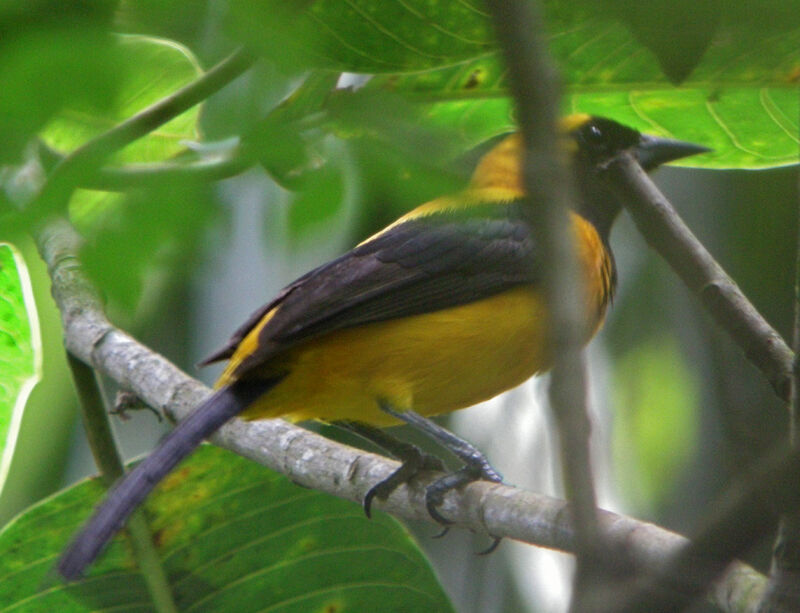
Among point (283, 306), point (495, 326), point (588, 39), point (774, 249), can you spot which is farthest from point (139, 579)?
point (774, 249)

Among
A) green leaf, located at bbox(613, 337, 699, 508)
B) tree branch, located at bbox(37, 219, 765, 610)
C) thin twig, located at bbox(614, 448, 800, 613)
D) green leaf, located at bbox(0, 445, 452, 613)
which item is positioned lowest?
green leaf, located at bbox(613, 337, 699, 508)

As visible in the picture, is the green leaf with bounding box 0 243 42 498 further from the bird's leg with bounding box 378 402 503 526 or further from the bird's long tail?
the bird's leg with bounding box 378 402 503 526

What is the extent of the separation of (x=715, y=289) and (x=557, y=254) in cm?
166

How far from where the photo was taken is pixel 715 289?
93.4 inches

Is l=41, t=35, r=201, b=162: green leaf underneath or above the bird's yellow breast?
above

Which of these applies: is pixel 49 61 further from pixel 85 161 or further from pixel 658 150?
pixel 658 150

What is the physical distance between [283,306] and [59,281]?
0.68 m

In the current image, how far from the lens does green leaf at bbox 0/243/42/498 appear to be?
2.86 meters

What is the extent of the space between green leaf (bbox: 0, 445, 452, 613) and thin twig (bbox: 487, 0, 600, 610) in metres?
2.13

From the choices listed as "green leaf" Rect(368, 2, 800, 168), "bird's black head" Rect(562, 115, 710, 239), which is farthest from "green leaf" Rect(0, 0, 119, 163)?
"bird's black head" Rect(562, 115, 710, 239)

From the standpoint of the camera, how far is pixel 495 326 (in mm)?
2906

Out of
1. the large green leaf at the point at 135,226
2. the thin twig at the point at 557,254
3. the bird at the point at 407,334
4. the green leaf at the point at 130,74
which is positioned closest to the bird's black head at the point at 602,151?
the bird at the point at 407,334

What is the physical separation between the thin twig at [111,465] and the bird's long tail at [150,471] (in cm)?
33

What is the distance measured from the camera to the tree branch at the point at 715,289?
224 centimetres
